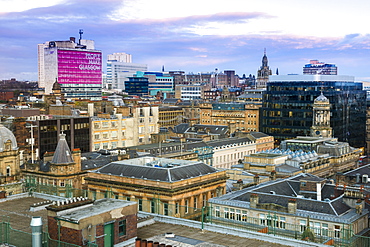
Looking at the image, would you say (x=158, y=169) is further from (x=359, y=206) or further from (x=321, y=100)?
(x=321, y=100)

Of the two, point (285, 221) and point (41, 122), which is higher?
point (41, 122)

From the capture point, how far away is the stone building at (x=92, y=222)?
33.1 metres

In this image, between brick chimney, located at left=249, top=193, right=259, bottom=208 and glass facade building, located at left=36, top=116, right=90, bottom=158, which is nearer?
brick chimney, located at left=249, top=193, right=259, bottom=208

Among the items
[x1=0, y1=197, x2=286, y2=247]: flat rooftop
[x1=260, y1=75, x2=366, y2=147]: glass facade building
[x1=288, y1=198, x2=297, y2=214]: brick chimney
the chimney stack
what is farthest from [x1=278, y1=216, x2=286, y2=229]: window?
[x1=260, y1=75, x2=366, y2=147]: glass facade building

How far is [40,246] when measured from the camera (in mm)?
33812

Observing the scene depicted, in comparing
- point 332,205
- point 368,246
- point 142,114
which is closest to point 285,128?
point 142,114

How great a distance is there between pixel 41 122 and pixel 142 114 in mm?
40731

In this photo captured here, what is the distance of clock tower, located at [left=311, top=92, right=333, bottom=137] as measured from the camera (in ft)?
484

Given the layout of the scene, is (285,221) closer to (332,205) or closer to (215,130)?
(332,205)

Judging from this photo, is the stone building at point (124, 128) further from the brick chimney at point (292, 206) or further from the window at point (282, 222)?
the brick chimney at point (292, 206)

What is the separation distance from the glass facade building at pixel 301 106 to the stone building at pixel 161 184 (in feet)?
295

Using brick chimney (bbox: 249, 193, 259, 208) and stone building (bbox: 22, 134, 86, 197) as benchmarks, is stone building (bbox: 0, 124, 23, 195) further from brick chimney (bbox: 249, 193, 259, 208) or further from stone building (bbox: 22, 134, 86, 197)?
brick chimney (bbox: 249, 193, 259, 208)

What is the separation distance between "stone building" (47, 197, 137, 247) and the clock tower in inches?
4697

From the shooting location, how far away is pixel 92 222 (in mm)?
33500
